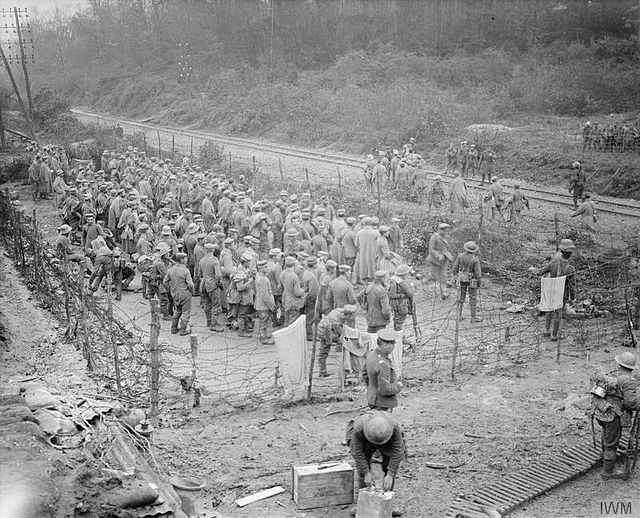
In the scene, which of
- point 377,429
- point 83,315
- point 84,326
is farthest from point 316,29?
point 377,429

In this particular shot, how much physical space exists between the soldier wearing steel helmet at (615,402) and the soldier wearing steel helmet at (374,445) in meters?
2.70

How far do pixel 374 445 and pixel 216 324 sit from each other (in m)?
7.32

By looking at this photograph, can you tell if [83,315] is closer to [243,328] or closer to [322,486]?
[243,328]

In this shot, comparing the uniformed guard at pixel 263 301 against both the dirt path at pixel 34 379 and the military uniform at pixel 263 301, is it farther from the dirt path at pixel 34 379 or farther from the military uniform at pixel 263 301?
the dirt path at pixel 34 379

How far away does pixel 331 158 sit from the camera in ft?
107

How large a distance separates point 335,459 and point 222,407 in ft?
7.40

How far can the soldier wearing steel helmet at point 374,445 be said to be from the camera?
24.0 feet

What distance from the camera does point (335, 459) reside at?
29.4ft

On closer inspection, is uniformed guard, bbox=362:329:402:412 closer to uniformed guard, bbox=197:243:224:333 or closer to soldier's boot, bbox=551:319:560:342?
soldier's boot, bbox=551:319:560:342

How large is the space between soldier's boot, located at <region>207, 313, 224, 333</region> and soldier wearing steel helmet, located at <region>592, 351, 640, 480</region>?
7.83 meters

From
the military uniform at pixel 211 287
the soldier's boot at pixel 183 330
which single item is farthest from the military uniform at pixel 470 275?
the soldier's boot at pixel 183 330

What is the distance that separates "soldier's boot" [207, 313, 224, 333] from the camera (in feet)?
46.4

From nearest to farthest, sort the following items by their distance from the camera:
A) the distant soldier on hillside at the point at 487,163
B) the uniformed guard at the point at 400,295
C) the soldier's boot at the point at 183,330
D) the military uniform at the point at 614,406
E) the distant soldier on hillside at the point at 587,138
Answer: the military uniform at the point at 614,406, the uniformed guard at the point at 400,295, the soldier's boot at the point at 183,330, the distant soldier on hillside at the point at 487,163, the distant soldier on hillside at the point at 587,138

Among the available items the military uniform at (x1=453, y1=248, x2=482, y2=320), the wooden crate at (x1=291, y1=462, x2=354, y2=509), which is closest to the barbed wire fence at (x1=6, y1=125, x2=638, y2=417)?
the military uniform at (x1=453, y1=248, x2=482, y2=320)
